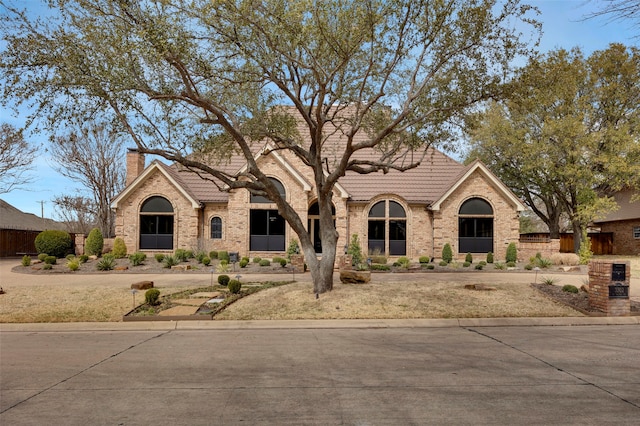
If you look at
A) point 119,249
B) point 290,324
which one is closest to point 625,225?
point 290,324

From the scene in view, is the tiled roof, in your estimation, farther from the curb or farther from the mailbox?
the curb

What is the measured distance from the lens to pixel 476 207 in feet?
83.3

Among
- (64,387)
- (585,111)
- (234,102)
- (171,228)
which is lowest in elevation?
(64,387)

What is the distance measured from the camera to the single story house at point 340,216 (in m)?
24.7

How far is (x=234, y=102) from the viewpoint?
42.5 feet

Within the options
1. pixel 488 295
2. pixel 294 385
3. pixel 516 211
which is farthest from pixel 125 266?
pixel 516 211

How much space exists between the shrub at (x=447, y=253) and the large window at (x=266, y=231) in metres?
8.70

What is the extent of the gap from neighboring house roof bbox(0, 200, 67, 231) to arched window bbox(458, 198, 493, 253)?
118ft

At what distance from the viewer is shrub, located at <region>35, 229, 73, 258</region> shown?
24250mm

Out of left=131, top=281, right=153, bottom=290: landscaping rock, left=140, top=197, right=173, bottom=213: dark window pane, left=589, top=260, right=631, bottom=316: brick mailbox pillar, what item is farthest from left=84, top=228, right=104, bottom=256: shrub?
left=589, top=260, right=631, bottom=316: brick mailbox pillar

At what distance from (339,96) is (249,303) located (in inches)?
239

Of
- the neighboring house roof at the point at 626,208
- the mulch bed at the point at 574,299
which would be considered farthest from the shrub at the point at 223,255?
the neighboring house roof at the point at 626,208

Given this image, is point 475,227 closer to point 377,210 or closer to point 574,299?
point 377,210

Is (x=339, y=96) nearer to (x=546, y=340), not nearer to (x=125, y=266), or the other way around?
(x=546, y=340)
